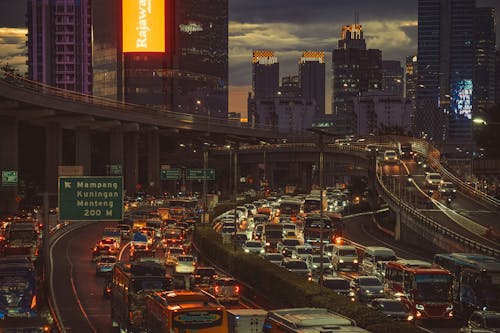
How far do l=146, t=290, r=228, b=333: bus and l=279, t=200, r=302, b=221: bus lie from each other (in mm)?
63987

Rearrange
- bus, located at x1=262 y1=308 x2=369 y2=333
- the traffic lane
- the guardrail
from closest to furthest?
bus, located at x1=262 y1=308 x2=369 y2=333
the traffic lane
the guardrail

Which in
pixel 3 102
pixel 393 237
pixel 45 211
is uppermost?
pixel 3 102

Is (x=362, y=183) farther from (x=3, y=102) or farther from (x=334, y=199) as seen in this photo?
(x=3, y=102)

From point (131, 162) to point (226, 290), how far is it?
4227 inches

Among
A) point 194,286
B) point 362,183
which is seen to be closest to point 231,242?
point 194,286


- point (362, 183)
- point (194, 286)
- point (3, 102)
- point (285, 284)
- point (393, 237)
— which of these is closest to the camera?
point (285, 284)

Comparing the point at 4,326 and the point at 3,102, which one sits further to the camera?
the point at 3,102

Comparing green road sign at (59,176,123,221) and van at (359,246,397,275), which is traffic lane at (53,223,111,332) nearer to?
green road sign at (59,176,123,221)

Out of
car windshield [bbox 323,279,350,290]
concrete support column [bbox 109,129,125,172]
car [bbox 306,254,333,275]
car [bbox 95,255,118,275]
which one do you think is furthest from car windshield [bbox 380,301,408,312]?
concrete support column [bbox 109,129,125,172]

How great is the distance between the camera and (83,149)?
422 feet

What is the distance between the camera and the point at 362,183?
165 meters

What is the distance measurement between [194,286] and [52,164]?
77.5 meters

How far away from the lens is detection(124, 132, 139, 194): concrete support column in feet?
477

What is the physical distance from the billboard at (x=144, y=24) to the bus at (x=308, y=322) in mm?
122988
